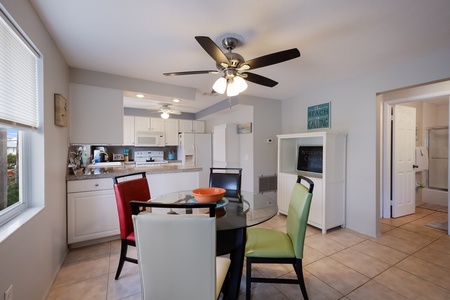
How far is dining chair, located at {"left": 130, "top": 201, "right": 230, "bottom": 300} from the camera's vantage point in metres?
0.99

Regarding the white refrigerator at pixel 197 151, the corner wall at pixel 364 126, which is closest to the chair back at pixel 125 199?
the corner wall at pixel 364 126

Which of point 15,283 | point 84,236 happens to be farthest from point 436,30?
point 84,236

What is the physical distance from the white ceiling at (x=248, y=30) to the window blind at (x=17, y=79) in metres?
0.34

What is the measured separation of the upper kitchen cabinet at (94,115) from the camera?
8.62 feet

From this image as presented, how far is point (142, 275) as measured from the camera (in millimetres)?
1065

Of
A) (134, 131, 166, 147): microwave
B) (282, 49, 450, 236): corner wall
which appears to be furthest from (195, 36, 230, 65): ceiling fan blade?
(134, 131, 166, 147): microwave

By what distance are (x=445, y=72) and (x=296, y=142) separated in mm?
2152

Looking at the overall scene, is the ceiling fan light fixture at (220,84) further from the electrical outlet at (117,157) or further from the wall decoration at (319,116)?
the electrical outlet at (117,157)

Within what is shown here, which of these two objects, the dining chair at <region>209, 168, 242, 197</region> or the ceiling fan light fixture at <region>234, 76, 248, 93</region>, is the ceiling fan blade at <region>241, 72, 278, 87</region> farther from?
the dining chair at <region>209, 168, 242, 197</region>

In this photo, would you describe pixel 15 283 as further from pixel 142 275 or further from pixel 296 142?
pixel 296 142

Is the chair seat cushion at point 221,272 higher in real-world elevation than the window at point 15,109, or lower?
lower

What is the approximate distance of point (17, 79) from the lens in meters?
1.40

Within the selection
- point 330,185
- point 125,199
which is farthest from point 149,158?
point 330,185

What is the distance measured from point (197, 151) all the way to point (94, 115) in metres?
2.91
